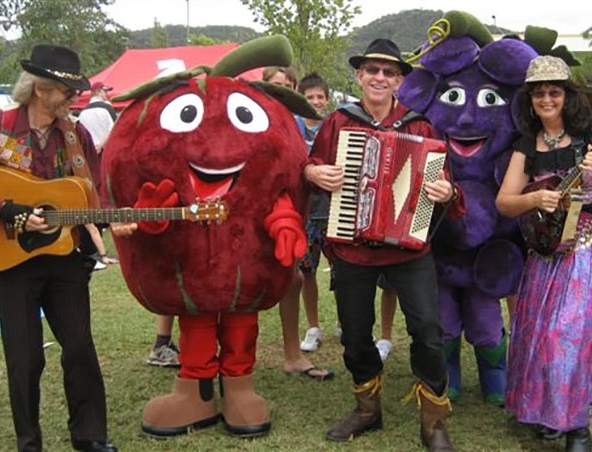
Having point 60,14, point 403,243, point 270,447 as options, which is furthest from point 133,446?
point 60,14

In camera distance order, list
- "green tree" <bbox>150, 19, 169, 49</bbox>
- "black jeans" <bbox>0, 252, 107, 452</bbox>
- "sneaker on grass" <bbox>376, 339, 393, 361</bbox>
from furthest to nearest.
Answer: "green tree" <bbox>150, 19, 169, 49</bbox>
"sneaker on grass" <bbox>376, 339, 393, 361</bbox>
"black jeans" <bbox>0, 252, 107, 452</bbox>

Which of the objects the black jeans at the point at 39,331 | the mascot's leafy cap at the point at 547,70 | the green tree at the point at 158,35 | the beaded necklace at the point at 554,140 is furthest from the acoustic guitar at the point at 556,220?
the green tree at the point at 158,35

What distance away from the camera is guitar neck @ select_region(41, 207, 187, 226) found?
3219 mm

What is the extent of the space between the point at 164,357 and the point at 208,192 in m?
1.97

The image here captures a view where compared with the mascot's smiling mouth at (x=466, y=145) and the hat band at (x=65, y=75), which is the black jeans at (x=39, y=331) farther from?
the mascot's smiling mouth at (x=466, y=145)

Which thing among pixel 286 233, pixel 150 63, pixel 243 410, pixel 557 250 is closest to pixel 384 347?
pixel 243 410

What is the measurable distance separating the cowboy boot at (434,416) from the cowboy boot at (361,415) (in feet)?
0.88

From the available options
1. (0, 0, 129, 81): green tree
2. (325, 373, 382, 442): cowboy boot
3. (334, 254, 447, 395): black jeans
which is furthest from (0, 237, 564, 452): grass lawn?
(0, 0, 129, 81): green tree

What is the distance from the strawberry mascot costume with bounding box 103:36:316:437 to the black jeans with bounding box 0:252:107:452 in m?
0.35

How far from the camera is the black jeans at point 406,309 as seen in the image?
3.46 metres

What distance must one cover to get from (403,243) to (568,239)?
78 cm

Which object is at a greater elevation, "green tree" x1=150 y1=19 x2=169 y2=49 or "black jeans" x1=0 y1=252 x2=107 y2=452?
"green tree" x1=150 y1=19 x2=169 y2=49

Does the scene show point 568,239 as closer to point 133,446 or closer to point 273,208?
point 273,208

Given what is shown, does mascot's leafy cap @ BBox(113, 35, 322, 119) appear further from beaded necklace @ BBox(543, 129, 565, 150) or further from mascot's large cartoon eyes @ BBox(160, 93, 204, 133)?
beaded necklace @ BBox(543, 129, 565, 150)
